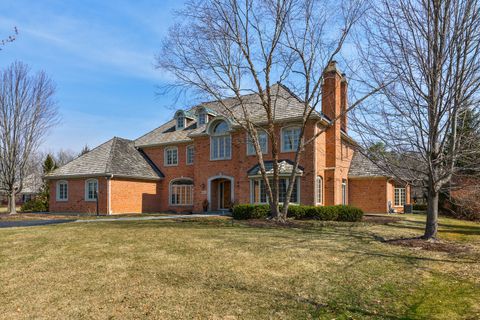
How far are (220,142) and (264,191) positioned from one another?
5.36 meters

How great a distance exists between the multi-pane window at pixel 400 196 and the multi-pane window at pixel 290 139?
437 inches

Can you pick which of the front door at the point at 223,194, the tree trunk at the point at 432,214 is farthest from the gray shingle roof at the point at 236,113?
the tree trunk at the point at 432,214

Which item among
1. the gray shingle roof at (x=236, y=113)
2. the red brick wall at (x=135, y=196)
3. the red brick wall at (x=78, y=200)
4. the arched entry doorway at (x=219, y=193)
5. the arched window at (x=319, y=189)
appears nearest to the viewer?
the arched window at (x=319, y=189)

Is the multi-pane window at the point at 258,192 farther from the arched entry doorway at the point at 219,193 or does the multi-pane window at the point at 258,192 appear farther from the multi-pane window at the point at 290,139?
the arched entry doorway at the point at 219,193

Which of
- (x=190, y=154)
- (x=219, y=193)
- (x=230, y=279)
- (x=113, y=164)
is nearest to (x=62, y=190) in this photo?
(x=113, y=164)

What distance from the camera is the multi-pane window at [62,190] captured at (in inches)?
1091

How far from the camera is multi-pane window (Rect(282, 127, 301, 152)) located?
22000 mm

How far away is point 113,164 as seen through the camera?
26328 millimetres

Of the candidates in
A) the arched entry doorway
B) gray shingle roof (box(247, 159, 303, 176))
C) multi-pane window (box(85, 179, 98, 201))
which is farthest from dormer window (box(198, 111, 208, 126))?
multi-pane window (box(85, 179, 98, 201))

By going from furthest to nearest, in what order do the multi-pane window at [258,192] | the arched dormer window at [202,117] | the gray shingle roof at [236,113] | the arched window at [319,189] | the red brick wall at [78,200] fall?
the arched dormer window at [202,117], the red brick wall at [78,200], the multi-pane window at [258,192], the gray shingle roof at [236,113], the arched window at [319,189]

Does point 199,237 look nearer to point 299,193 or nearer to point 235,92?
point 235,92

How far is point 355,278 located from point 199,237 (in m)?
5.92

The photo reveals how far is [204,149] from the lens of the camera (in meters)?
26.4

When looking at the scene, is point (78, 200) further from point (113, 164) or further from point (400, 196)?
point (400, 196)
